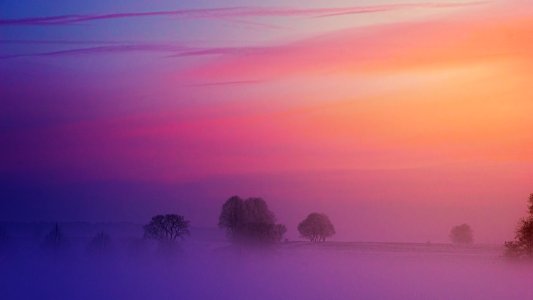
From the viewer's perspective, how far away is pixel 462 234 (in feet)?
372

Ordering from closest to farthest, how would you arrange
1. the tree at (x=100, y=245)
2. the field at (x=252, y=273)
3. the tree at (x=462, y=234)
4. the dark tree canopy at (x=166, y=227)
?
the field at (x=252, y=273) → the tree at (x=100, y=245) → the dark tree canopy at (x=166, y=227) → the tree at (x=462, y=234)

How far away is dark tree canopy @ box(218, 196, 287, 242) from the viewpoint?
89.3m

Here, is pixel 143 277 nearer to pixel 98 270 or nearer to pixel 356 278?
pixel 98 270

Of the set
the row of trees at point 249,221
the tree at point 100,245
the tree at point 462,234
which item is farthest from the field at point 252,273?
the tree at point 462,234

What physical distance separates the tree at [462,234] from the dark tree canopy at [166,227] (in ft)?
123

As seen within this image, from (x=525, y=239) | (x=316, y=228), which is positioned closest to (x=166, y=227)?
(x=316, y=228)

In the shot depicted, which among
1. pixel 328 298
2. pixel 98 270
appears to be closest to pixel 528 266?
pixel 328 298

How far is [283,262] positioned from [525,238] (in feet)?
68.8

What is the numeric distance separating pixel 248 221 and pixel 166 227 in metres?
8.47

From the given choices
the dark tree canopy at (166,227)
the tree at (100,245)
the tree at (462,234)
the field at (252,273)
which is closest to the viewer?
the field at (252,273)

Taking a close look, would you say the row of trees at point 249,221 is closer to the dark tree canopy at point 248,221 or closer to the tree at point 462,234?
the dark tree canopy at point 248,221

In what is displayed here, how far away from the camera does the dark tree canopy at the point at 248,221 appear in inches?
3516

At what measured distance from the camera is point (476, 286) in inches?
1825

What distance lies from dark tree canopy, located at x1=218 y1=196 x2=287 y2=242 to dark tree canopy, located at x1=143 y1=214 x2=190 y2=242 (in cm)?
464
